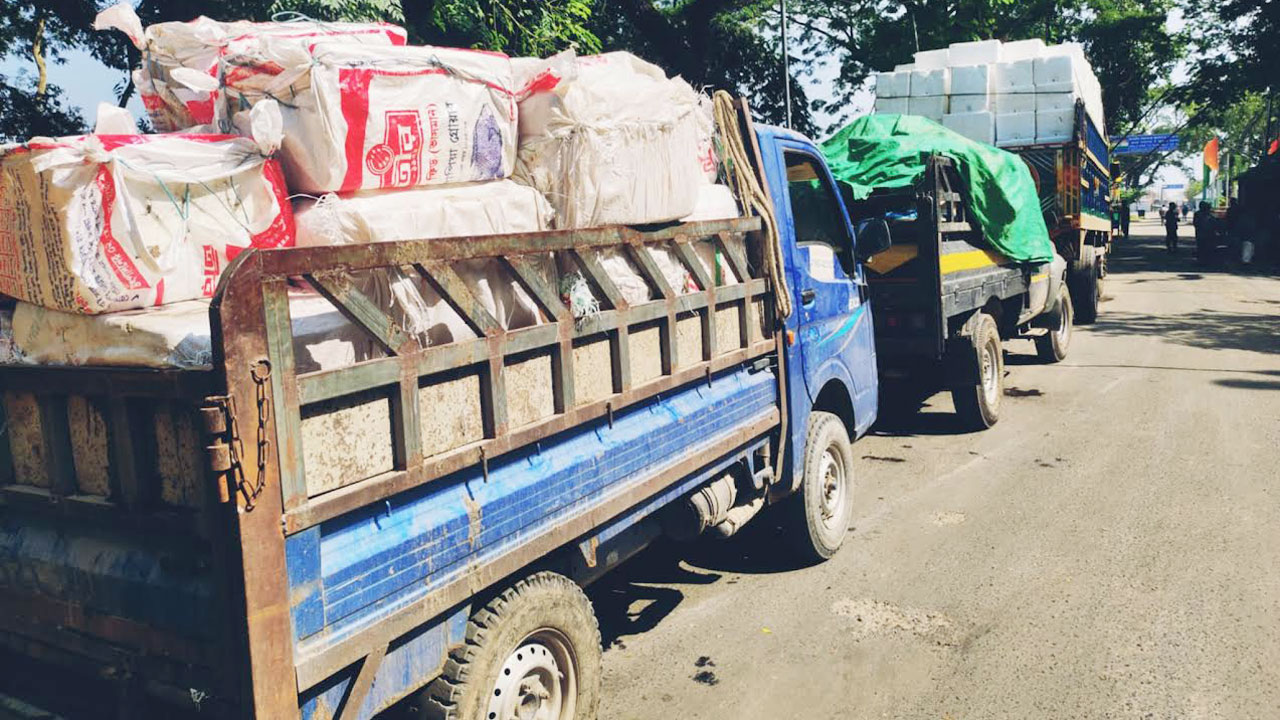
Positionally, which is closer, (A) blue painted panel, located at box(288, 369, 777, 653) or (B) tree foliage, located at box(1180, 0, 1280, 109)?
(A) blue painted panel, located at box(288, 369, 777, 653)

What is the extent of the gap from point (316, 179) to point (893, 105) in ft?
35.9

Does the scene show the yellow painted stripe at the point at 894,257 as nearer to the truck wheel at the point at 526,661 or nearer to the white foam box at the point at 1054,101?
the truck wheel at the point at 526,661

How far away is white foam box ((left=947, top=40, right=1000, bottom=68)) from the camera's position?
495 inches

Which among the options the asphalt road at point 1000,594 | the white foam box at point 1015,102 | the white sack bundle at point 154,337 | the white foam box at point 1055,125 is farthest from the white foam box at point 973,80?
the white sack bundle at point 154,337

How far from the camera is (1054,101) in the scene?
1189 centimetres

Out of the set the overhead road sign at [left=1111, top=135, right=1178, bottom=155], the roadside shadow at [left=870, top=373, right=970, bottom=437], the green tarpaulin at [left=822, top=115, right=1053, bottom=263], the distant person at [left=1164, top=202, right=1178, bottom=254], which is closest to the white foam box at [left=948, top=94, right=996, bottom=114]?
the green tarpaulin at [left=822, top=115, right=1053, bottom=263]

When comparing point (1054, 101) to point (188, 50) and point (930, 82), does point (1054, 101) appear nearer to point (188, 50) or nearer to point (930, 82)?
point (930, 82)

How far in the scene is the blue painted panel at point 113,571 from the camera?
2.38m

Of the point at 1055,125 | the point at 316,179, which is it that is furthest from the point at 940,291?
the point at 1055,125

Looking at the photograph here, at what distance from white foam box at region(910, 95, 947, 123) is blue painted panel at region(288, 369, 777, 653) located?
9.56 metres

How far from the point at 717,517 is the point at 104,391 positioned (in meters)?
2.59

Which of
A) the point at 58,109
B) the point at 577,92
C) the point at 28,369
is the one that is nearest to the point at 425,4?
the point at 58,109

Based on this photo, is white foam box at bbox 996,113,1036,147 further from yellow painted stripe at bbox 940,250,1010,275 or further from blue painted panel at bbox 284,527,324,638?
blue painted panel at bbox 284,527,324,638

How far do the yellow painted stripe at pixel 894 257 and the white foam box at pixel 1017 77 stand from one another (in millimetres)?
5742
